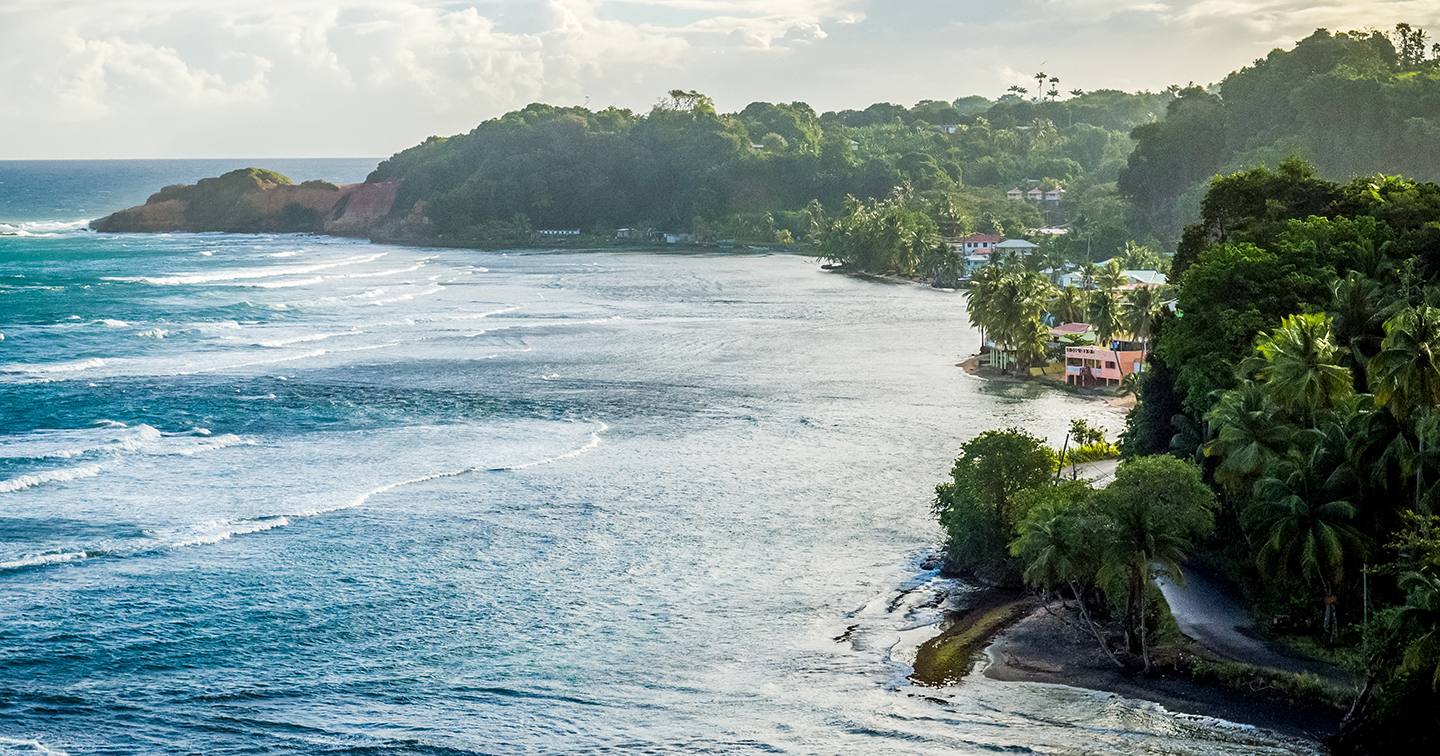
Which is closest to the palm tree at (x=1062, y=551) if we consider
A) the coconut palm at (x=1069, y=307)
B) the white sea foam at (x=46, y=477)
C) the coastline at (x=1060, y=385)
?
the coastline at (x=1060, y=385)

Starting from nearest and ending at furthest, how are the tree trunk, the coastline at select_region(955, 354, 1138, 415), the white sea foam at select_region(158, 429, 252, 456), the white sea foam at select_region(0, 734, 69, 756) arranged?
the white sea foam at select_region(0, 734, 69, 756) < the tree trunk < the white sea foam at select_region(158, 429, 252, 456) < the coastline at select_region(955, 354, 1138, 415)

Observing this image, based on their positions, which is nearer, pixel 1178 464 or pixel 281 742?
pixel 281 742

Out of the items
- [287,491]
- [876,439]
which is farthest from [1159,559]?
[287,491]

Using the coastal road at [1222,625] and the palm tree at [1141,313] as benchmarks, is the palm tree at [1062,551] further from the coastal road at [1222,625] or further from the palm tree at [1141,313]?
the palm tree at [1141,313]

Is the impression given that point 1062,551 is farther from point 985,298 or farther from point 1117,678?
point 985,298

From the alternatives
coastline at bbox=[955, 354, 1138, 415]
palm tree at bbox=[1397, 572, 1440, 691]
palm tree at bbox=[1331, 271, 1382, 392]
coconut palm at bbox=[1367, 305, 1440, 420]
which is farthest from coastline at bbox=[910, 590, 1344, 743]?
coastline at bbox=[955, 354, 1138, 415]

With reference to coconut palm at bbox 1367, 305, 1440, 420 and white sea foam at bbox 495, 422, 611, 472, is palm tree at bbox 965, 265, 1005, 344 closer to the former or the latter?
white sea foam at bbox 495, 422, 611, 472

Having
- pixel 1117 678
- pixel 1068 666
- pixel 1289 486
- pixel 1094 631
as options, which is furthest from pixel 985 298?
pixel 1117 678

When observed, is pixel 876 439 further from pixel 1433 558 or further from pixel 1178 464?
pixel 1433 558
